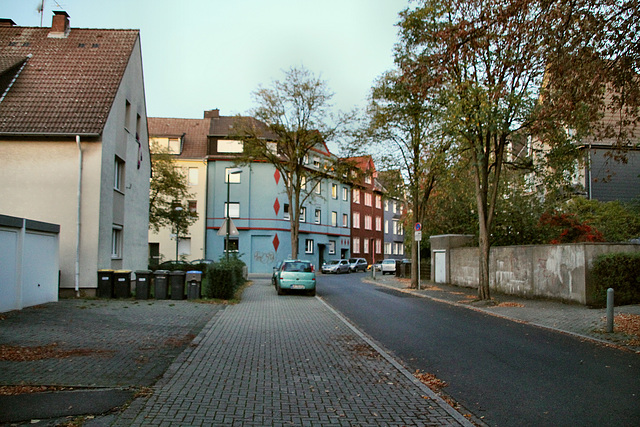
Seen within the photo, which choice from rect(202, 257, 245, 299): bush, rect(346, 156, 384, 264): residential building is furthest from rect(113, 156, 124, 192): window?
rect(346, 156, 384, 264): residential building

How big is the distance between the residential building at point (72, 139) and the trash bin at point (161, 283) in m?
2.02

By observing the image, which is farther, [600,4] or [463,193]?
[463,193]

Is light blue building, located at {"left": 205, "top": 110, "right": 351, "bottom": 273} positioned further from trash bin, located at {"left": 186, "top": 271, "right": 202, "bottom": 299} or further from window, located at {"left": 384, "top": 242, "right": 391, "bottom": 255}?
trash bin, located at {"left": 186, "top": 271, "right": 202, "bottom": 299}

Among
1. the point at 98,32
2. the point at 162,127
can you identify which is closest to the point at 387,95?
the point at 98,32

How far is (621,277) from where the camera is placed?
14742 millimetres

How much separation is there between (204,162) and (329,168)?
16.9m

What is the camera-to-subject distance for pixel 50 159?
A: 58.5 feet

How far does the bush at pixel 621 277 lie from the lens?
1472 centimetres

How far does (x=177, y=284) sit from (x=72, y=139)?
599 centimetres

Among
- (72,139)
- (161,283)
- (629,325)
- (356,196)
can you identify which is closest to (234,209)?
(356,196)

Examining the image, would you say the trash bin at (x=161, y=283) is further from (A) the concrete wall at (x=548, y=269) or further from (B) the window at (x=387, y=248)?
(B) the window at (x=387, y=248)

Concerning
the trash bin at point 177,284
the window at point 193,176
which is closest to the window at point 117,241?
the trash bin at point 177,284

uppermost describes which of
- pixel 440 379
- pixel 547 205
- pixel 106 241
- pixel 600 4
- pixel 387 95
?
pixel 387 95

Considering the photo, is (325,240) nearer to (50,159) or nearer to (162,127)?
(162,127)
